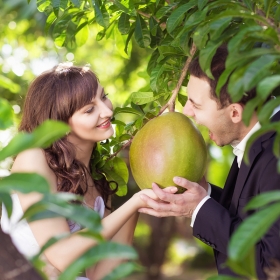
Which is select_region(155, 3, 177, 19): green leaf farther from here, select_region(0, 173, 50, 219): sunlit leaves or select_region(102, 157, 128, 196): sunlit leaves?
select_region(0, 173, 50, 219): sunlit leaves

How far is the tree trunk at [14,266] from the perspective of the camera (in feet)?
3.45

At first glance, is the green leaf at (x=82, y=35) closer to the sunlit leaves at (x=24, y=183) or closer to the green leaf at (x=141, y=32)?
the green leaf at (x=141, y=32)

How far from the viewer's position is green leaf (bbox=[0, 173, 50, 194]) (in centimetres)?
92

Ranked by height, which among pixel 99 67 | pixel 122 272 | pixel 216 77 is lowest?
pixel 99 67

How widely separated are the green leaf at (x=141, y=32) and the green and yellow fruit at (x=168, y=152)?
40 centimetres

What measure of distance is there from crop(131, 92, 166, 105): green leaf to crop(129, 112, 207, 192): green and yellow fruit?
0.33 meters

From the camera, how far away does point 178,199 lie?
6.77ft

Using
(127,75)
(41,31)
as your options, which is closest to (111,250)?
(41,31)

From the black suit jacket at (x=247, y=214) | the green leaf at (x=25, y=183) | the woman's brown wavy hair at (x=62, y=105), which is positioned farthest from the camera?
the woman's brown wavy hair at (x=62, y=105)

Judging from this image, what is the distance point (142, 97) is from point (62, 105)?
347 mm

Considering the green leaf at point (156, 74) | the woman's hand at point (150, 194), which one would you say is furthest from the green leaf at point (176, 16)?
the woman's hand at point (150, 194)

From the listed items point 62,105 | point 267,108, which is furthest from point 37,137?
point 62,105

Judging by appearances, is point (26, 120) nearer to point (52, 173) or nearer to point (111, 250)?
point (52, 173)

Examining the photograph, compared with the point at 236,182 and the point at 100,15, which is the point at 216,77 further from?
the point at 100,15
